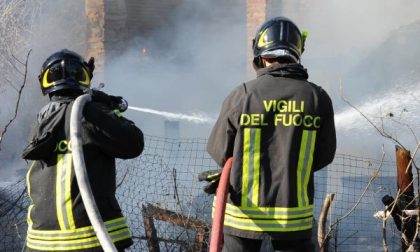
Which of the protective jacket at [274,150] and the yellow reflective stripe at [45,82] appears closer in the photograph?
the protective jacket at [274,150]

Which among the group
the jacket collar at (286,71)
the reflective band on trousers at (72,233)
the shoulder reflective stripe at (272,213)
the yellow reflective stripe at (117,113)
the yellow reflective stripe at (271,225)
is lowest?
the reflective band on trousers at (72,233)

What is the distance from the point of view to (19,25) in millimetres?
11477

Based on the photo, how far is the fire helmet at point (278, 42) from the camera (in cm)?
307

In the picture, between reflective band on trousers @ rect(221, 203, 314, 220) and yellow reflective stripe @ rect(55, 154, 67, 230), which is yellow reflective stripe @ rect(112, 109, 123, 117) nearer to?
yellow reflective stripe @ rect(55, 154, 67, 230)

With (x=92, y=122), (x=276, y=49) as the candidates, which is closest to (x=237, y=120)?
(x=276, y=49)

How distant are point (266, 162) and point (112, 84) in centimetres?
843

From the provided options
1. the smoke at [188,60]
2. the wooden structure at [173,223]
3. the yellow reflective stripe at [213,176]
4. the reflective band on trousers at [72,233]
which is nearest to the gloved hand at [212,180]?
the yellow reflective stripe at [213,176]

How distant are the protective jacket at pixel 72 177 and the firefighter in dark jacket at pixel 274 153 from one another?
0.51m

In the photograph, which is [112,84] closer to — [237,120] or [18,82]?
[18,82]

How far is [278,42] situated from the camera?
121 inches

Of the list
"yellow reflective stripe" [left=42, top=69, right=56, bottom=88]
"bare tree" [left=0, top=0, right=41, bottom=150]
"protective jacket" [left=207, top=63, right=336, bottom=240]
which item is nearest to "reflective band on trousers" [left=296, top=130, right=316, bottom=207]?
"protective jacket" [left=207, top=63, right=336, bottom=240]

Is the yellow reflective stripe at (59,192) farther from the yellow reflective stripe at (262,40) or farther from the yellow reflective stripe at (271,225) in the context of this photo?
the yellow reflective stripe at (262,40)

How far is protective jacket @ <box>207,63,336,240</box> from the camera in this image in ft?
9.40

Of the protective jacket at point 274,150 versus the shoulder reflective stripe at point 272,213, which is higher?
the protective jacket at point 274,150
